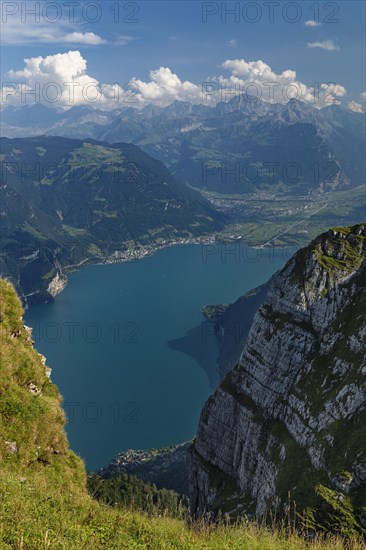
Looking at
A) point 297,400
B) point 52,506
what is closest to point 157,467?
point 297,400

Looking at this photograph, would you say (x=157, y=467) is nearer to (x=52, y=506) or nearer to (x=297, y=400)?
(x=297, y=400)

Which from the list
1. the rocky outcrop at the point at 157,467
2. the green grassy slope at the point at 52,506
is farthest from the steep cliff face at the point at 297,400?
the rocky outcrop at the point at 157,467

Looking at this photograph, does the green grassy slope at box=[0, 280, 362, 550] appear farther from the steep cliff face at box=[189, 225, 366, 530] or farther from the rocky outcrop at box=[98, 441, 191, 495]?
the rocky outcrop at box=[98, 441, 191, 495]

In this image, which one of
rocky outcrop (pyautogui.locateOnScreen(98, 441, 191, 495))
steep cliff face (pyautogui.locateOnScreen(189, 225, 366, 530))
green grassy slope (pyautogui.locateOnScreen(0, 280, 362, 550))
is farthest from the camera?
rocky outcrop (pyautogui.locateOnScreen(98, 441, 191, 495))

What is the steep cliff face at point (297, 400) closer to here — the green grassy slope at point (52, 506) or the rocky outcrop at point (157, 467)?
the green grassy slope at point (52, 506)

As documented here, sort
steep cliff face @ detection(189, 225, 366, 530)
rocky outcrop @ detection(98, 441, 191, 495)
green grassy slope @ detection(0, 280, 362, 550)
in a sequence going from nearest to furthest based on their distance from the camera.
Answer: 1. green grassy slope @ detection(0, 280, 362, 550)
2. steep cliff face @ detection(189, 225, 366, 530)
3. rocky outcrop @ detection(98, 441, 191, 495)

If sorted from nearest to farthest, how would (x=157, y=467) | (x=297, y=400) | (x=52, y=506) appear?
(x=52, y=506), (x=297, y=400), (x=157, y=467)

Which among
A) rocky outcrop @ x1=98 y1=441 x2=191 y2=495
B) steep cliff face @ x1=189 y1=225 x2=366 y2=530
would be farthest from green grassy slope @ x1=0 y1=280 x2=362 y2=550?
rocky outcrop @ x1=98 y1=441 x2=191 y2=495

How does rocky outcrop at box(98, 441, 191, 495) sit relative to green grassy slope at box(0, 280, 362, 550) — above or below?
below

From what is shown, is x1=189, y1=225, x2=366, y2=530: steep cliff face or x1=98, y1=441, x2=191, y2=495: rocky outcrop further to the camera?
x1=98, y1=441, x2=191, y2=495: rocky outcrop

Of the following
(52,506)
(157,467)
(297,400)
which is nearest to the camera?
(52,506)
